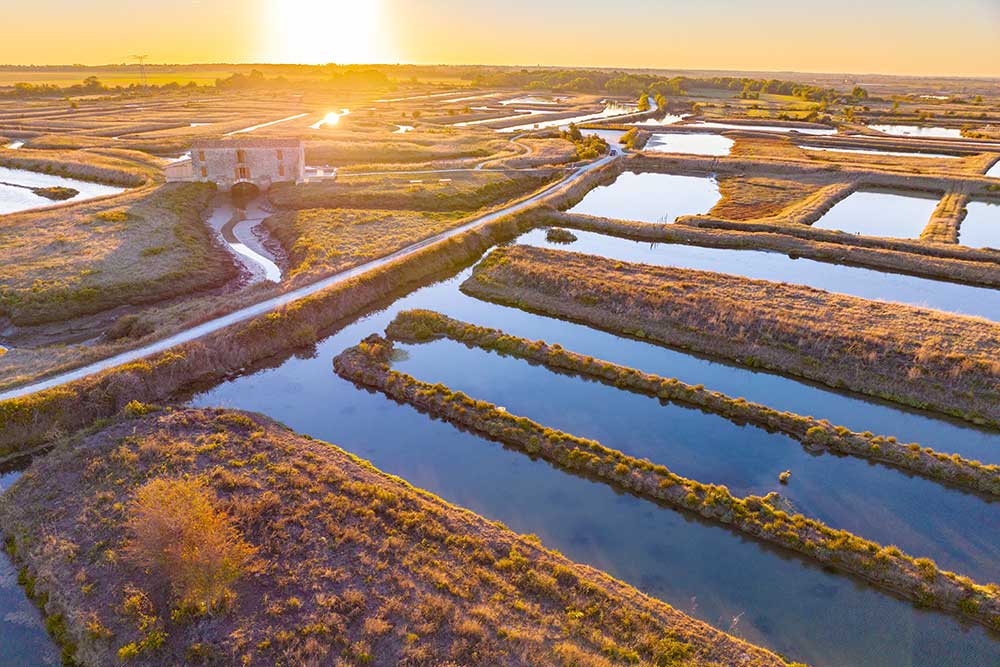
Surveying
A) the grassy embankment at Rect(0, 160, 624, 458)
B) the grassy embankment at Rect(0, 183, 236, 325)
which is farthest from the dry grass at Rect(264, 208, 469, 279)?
the grassy embankment at Rect(0, 183, 236, 325)

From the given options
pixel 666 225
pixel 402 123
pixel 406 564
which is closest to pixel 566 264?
pixel 666 225

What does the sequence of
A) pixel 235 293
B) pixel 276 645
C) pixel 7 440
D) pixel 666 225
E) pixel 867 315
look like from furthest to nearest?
1. pixel 666 225
2. pixel 235 293
3. pixel 867 315
4. pixel 7 440
5. pixel 276 645

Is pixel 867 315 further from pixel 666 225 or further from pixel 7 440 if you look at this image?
pixel 7 440

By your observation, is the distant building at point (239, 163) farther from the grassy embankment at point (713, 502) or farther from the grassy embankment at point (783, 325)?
the grassy embankment at point (713, 502)

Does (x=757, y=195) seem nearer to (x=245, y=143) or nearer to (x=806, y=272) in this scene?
(x=806, y=272)

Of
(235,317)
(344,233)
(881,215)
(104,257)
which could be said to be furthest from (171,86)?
(881,215)

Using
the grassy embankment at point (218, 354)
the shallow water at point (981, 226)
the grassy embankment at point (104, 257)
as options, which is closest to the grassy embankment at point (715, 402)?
the grassy embankment at point (218, 354)

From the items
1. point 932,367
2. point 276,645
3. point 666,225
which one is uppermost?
point 666,225
